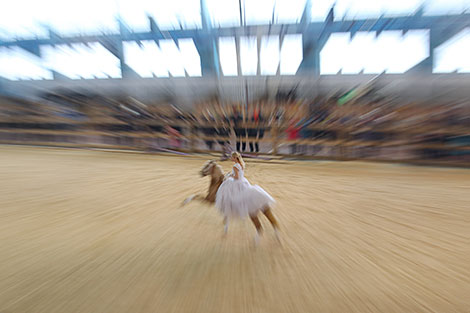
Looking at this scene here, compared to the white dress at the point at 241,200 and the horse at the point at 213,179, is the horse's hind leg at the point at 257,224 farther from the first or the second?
the horse at the point at 213,179

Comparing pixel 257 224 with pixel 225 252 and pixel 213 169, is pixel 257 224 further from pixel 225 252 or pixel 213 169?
pixel 213 169

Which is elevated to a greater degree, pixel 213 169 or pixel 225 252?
pixel 213 169

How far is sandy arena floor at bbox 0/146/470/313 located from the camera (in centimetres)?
65

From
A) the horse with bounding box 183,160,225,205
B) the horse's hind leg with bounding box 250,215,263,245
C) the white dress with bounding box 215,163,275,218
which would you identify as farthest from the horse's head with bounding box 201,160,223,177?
the horse's hind leg with bounding box 250,215,263,245

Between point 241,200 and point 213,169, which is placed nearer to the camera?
point 241,200

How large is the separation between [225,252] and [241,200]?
0.18 metres

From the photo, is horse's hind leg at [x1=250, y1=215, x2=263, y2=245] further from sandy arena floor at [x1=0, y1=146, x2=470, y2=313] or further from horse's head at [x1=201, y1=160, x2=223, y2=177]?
horse's head at [x1=201, y1=160, x2=223, y2=177]

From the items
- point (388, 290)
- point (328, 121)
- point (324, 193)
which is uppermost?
point (328, 121)

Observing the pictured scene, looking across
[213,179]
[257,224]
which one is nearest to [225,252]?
[257,224]

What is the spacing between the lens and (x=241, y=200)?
0.90 meters

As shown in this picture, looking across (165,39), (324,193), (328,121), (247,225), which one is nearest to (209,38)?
(165,39)

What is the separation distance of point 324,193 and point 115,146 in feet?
9.33

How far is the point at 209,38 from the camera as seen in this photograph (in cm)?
298

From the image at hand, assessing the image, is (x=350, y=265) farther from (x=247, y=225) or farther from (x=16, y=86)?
(x=16, y=86)
